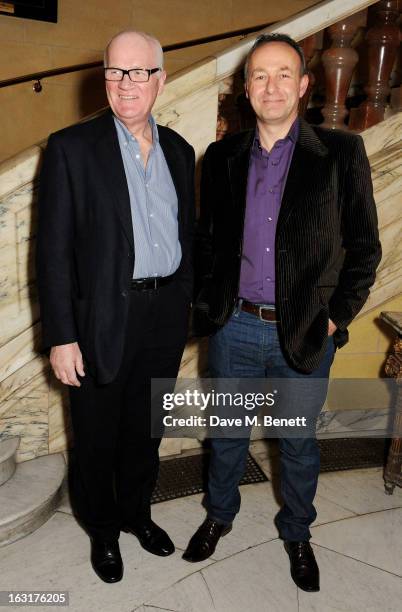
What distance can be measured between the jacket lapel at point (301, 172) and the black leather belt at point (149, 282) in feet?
1.42

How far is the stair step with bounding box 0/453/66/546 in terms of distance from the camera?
2346 millimetres

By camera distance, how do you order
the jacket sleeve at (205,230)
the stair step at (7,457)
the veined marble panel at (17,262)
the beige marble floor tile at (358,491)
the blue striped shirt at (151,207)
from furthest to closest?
the beige marble floor tile at (358,491)
the stair step at (7,457)
the veined marble panel at (17,262)
the jacket sleeve at (205,230)
the blue striped shirt at (151,207)

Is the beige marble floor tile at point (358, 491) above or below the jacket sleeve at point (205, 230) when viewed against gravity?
below

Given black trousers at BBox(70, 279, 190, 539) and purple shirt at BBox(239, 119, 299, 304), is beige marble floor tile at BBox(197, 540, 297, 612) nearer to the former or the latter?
black trousers at BBox(70, 279, 190, 539)

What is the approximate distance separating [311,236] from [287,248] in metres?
0.09

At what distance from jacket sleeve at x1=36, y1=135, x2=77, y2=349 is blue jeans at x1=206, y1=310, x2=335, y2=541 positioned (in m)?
0.59

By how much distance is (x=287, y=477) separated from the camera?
7.20 ft

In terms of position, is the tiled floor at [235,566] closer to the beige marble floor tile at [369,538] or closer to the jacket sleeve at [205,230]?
the beige marble floor tile at [369,538]

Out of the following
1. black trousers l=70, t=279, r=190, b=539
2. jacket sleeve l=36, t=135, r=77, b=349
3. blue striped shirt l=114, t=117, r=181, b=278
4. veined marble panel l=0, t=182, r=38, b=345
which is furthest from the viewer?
veined marble panel l=0, t=182, r=38, b=345

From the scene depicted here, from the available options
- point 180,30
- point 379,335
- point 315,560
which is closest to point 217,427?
point 315,560

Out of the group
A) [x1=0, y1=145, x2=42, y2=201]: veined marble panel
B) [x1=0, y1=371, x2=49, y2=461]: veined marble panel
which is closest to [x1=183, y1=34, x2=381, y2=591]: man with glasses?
[x1=0, y1=145, x2=42, y2=201]: veined marble panel

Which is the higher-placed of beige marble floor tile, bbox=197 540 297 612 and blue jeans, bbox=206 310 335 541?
blue jeans, bbox=206 310 335 541

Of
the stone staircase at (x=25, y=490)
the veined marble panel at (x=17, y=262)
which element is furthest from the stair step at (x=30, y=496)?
the veined marble panel at (x=17, y=262)

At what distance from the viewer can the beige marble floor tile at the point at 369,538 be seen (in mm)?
2340
